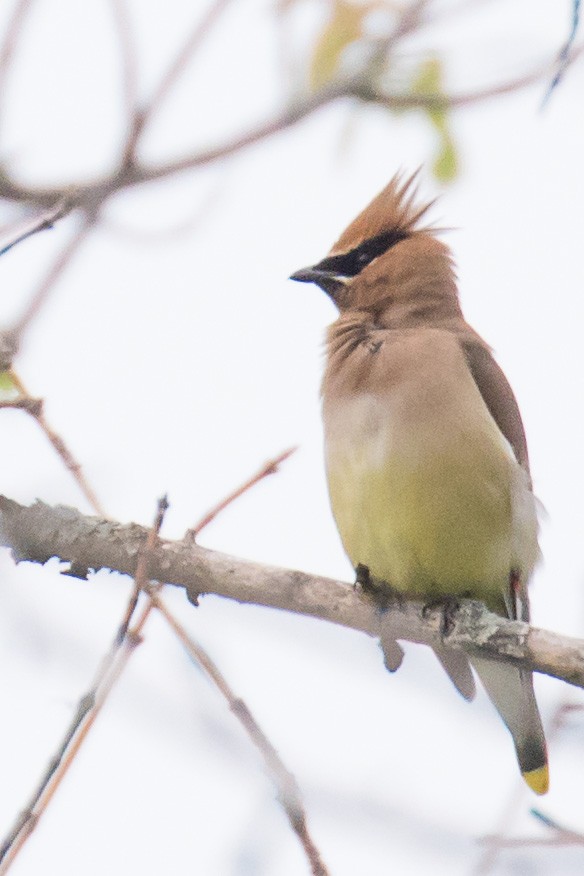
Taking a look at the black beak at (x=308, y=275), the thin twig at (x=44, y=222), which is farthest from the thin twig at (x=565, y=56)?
the black beak at (x=308, y=275)

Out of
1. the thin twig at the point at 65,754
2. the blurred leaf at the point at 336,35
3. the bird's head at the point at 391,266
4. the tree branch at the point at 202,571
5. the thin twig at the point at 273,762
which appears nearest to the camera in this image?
the thin twig at the point at 65,754

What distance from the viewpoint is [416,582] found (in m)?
4.96

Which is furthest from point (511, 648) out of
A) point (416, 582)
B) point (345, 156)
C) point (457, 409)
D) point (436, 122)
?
point (436, 122)

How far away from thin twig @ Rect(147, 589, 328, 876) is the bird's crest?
3.83m

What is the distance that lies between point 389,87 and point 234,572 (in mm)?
1411

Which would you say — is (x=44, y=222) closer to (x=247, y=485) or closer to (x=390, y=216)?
(x=247, y=485)

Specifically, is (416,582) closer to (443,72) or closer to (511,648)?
(511,648)

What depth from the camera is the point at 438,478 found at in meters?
4.93

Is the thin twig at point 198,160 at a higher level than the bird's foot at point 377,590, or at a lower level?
lower

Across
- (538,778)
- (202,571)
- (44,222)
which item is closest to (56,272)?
(44,222)

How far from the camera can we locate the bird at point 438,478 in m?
4.92

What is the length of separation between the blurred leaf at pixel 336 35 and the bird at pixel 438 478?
4.07ft

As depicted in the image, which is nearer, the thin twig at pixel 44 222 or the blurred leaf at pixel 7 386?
the thin twig at pixel 44 222

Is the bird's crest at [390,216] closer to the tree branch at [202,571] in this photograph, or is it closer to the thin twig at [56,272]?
the tree branch at [202,571]
